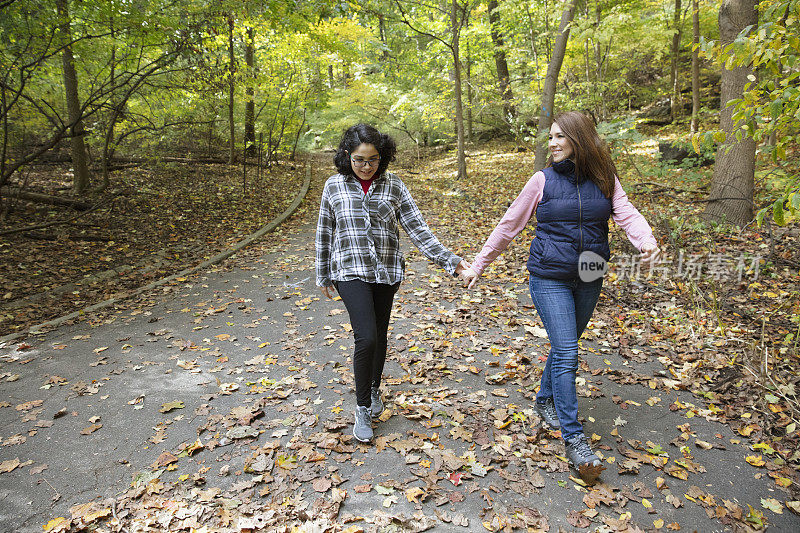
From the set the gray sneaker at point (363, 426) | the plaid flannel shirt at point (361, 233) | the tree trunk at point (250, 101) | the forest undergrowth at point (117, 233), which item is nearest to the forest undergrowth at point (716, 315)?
the gray sneaker at point (363, 426)

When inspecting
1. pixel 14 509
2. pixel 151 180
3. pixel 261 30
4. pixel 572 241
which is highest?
pixel 261 30

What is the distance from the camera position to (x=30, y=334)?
5.69 metres

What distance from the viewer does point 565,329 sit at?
9.54 feet

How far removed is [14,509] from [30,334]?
3.71 meters

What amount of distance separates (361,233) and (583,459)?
6.82 ft

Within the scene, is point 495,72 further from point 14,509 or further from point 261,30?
point 14,509

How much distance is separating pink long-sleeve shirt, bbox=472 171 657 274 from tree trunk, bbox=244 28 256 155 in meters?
12.0

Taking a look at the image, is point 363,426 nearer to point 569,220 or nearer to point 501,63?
point 569,220

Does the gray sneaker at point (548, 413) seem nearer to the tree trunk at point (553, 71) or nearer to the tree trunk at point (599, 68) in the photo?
the tree trunk at point (553, 71)

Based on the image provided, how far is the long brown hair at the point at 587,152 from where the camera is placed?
282cm

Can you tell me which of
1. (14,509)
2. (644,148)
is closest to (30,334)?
(14,509)

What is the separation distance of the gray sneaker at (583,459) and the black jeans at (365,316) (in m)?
1.45

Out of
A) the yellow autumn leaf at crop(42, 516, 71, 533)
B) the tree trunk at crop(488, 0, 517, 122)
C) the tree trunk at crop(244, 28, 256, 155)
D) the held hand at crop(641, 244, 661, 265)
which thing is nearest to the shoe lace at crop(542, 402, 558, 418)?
the held hand at crop(641, 244, 661, 265)

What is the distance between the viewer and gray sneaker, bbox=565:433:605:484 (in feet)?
9.19
